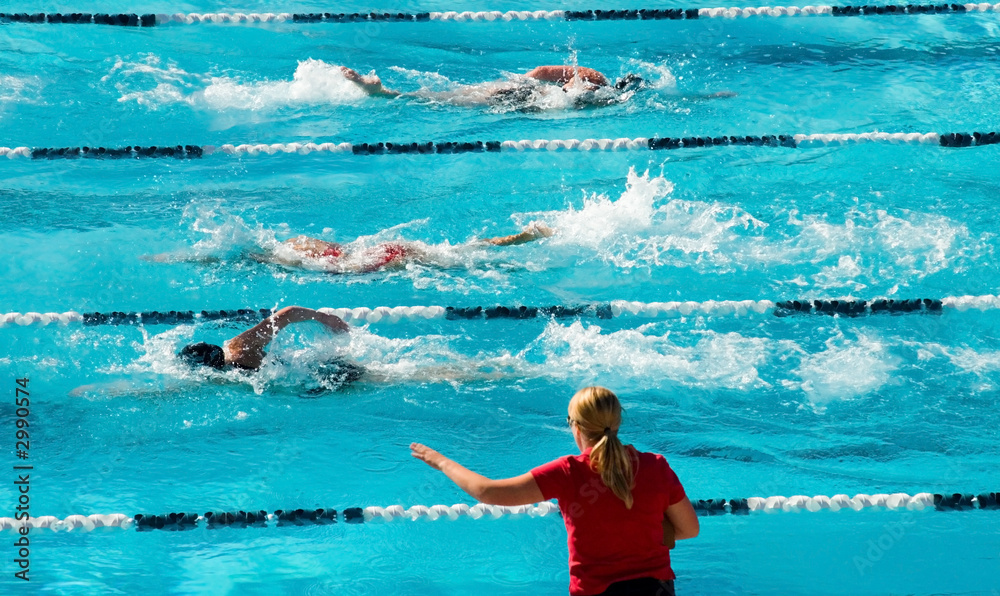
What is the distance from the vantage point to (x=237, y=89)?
20.8ft

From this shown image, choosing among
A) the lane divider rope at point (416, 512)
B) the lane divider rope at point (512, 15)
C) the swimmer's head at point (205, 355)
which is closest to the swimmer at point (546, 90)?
the lane divider rope at point (512, 15)

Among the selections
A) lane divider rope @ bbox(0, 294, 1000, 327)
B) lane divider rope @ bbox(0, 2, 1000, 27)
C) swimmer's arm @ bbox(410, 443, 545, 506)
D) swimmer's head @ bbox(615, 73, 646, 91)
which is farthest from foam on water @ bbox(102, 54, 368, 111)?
swimmer's arm @ bbox(410, 443, 545, 506)

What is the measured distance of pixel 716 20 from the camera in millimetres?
7367

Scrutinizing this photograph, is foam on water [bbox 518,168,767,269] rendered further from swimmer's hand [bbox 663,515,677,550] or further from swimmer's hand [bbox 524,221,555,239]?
swimmer's hand [bbox 663,515,677,550]

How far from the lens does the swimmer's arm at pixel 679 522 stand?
2.15 m

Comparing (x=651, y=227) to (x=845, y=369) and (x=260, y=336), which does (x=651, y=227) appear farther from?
(x=260, y=336)

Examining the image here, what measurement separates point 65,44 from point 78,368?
12.4 feet

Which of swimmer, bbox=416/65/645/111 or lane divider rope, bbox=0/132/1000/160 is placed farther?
swimmer, bbox=416/65/645/111

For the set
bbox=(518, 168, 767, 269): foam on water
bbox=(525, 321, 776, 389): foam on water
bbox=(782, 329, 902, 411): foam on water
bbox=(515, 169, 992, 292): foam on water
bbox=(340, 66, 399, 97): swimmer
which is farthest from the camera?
bbox=(340, 66, 399, 97): swimmer

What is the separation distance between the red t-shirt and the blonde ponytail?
3cm

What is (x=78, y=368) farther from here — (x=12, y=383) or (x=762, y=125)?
(x=762, y=125)

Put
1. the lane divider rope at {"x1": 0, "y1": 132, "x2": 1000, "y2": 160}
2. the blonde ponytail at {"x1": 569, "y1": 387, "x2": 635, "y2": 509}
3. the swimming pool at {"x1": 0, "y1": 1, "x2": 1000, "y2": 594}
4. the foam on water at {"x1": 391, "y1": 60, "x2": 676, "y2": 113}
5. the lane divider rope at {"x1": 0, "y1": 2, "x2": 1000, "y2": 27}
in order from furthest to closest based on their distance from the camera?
the lane divider rope at {"x1": 0, "y1": 2, "x2": 1000, "y2": 27}
the foam on water at {"x1": 391, "y1": 60, "x2": 676, "y2": 113}
the lane divider rope at {"x1": 0, "y1": 132, "x2": 1000, "y2": 160}
the swimming pool at {"x1": 0, "y1": 1, "x2": 1000, "y2": 594}
the blonde ponytail at {"x1": 569, "y1": 387, "x2": 635, "y2": 509}

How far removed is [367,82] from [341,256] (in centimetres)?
192

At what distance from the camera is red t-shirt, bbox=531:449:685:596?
2.11 metres
